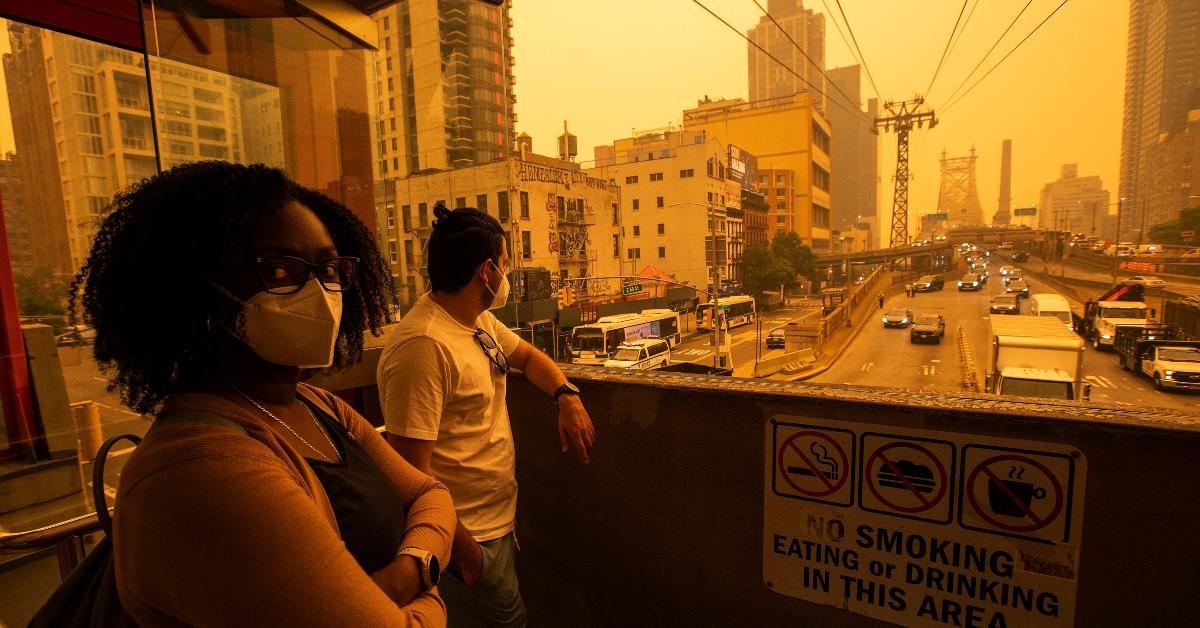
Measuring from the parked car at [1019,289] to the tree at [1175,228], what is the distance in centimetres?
319

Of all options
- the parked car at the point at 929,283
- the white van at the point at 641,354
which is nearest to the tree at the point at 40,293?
the white van at the point at 641,354

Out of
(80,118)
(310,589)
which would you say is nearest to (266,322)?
(310,589)

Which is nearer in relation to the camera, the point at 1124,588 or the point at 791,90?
the point at 1124,588

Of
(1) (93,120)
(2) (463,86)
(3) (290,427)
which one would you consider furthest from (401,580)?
(2) (463,86)

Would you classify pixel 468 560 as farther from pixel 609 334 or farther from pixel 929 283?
pixel 609 334

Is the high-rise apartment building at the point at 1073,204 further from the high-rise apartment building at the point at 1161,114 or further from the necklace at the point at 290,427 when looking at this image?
the necklace at the point at 290,427

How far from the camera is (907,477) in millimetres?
1242

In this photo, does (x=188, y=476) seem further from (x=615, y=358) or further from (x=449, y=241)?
(x=615, y=358)

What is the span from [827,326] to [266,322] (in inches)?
311

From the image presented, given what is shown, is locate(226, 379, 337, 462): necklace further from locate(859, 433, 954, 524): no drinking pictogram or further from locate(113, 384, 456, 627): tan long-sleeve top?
locate(859, 433, 954, 524): no drinking pictogram

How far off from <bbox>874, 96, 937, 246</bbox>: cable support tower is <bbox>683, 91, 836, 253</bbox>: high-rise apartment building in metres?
1.49

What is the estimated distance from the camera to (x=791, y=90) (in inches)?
386

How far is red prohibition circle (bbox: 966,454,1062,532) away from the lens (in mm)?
1093

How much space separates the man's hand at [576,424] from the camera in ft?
5.18
